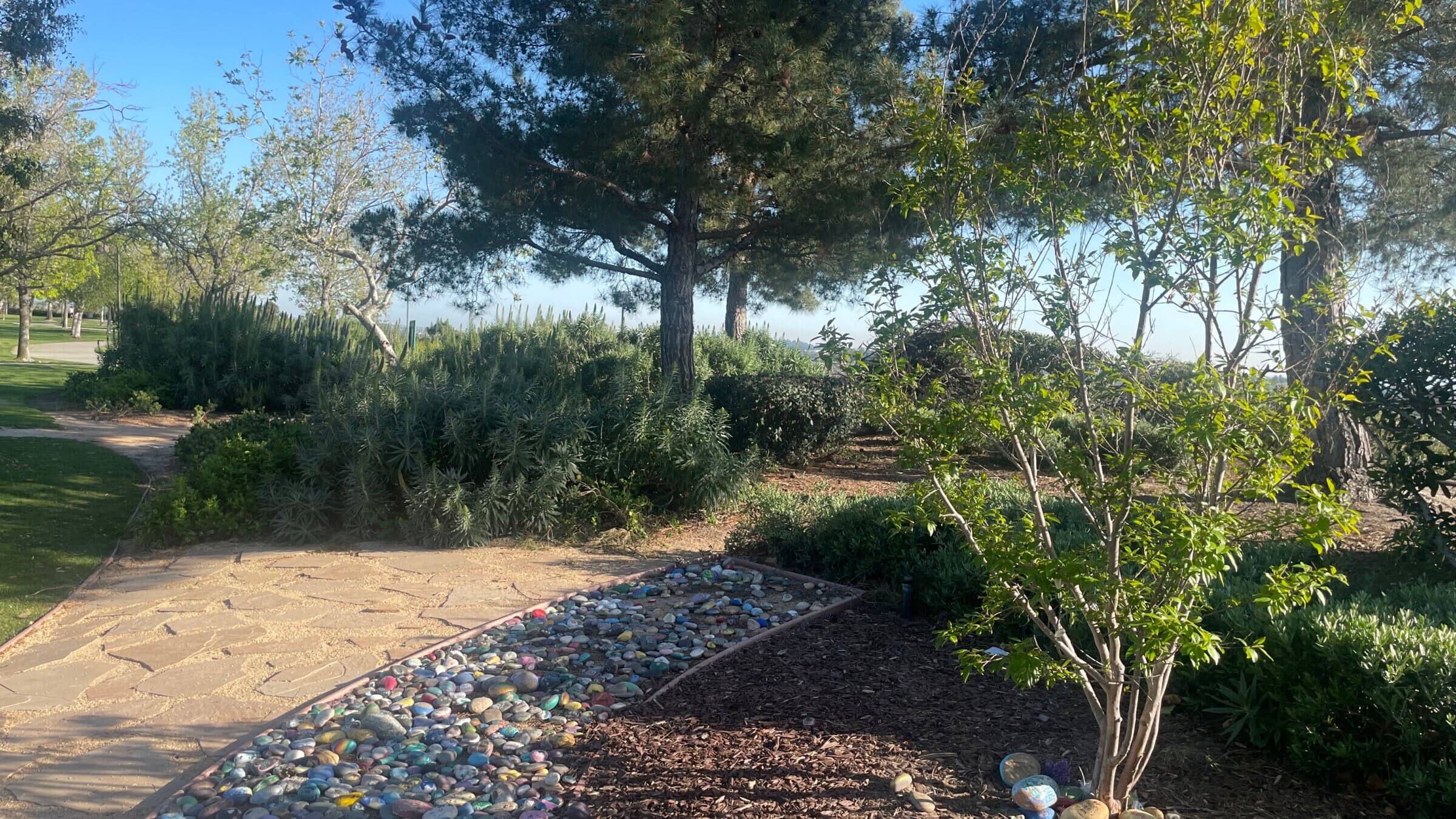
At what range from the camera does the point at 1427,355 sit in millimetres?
5035

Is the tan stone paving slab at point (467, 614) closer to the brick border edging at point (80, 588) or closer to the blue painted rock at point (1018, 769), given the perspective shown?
the brick border edging at point (80, 588)

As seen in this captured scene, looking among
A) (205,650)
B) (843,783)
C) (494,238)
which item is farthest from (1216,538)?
(494,238)

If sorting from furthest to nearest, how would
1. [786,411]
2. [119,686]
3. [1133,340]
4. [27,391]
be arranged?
[27,391] < [786,411] < [119,686] < [1133,340]

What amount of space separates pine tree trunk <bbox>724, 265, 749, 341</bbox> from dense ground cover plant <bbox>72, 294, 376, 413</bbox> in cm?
626

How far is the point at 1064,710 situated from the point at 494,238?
8.12m

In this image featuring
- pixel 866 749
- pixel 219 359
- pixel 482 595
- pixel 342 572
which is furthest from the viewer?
pixel 219 359

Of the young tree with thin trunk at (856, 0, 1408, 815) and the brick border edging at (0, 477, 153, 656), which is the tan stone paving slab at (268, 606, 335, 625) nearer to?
the brick border edging at (0, 477, 153, 656)

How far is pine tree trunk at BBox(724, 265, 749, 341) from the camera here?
16.1m

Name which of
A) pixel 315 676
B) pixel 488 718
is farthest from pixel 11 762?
pixel 488 718

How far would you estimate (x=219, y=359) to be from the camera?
44.5 feet

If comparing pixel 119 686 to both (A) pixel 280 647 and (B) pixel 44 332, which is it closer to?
(A) pixel 280 647

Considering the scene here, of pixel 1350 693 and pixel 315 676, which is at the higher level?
pixel 1350 693

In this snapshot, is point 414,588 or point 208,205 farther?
point 208,205

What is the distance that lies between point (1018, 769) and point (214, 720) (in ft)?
11.2
